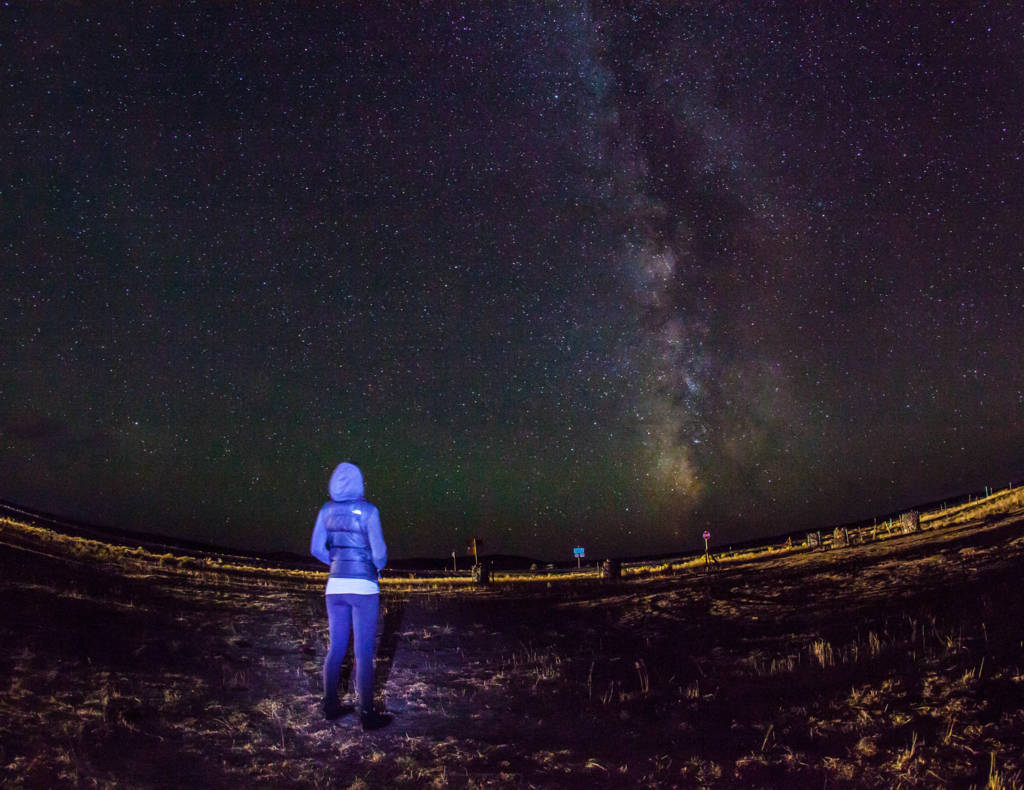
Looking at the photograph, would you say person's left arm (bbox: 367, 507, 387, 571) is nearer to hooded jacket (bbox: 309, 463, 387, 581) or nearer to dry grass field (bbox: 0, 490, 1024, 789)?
hooded jacket (bbox: 309, 463, 387, 581)

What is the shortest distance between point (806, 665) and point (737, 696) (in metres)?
1.06

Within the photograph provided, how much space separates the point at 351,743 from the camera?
17.5 feet

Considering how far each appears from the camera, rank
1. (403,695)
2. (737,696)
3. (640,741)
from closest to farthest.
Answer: (640,741) < (737,696) < (403,695)

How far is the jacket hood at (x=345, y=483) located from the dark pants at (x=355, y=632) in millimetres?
718

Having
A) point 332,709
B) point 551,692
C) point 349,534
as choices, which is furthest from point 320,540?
point 551,692

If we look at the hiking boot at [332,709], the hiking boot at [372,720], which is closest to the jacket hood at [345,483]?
the hiking boot at [332,709]

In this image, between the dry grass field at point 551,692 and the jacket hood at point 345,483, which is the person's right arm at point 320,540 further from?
the dry grass field at point 551,692

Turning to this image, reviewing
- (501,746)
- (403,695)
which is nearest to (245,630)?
(403,695)

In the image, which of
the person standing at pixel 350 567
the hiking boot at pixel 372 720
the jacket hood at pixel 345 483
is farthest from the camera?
the hiking boot at pixel 372 720

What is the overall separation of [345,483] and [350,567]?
62 cm

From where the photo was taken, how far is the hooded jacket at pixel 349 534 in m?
5.17

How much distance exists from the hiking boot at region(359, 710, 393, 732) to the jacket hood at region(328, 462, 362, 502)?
1.66 m

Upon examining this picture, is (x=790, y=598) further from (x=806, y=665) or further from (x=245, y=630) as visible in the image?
(x=245, y=630)

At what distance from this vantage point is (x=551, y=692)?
22.7 feet
